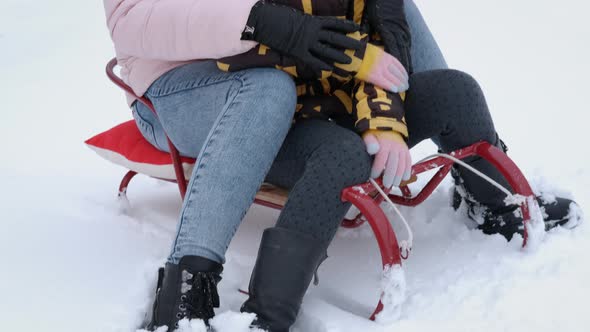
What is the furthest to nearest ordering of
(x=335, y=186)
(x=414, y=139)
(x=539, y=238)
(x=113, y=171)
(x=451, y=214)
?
1. (x=113, y=171)
2. (x=451, y=214)
3. (x=414, y=139)
4. (x=539, y=238)
5. (x=335, y=186)

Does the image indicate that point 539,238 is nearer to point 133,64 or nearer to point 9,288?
point 133,64

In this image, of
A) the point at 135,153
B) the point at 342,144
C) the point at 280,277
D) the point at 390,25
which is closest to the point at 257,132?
the point at 342,144

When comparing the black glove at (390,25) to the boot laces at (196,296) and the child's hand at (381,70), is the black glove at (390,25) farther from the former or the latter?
the boot laces at (196,296)

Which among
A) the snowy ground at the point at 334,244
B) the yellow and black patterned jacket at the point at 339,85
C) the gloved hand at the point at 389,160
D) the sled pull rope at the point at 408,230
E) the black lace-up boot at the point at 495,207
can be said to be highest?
the yellow and black patterned jacket at the point at 339,85

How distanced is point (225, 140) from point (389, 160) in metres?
0.31

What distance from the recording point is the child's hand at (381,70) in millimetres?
1476

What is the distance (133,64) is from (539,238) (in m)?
0.97

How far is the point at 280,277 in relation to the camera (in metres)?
1.26

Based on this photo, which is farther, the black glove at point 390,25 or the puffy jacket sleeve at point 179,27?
the black glove at point 390,25

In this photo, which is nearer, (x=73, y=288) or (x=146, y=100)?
(x=73, y=288)

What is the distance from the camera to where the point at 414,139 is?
1621 millimetres

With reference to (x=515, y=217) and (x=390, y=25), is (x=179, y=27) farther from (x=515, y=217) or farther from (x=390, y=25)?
(x=515, y=217)

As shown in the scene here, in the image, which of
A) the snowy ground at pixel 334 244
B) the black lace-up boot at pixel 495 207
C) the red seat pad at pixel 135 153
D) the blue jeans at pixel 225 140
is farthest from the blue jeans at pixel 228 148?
the black lace-up boot at pixel 495 207

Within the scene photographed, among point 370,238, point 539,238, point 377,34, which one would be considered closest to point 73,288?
point 370,238
